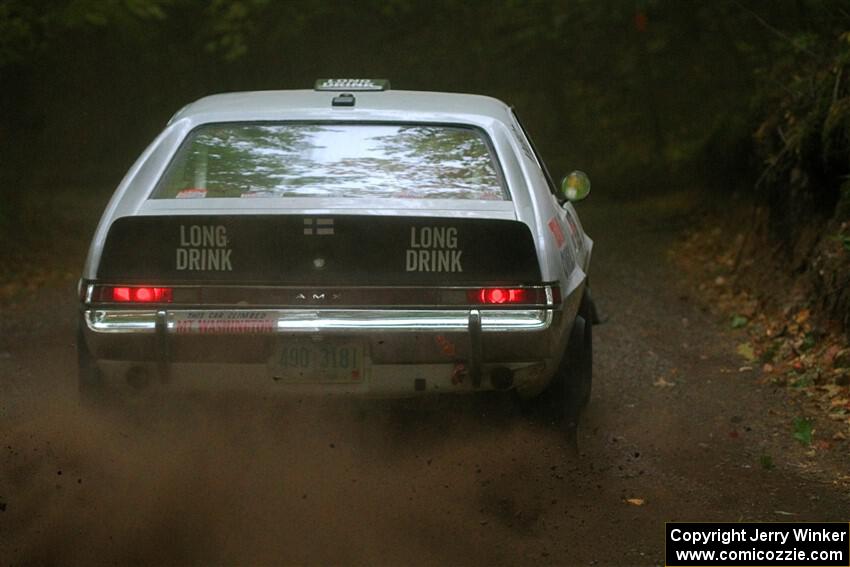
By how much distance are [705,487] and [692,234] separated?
974cm

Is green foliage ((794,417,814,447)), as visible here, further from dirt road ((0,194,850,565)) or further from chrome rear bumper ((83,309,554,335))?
chrome rear bumper ((83,309,554,335))

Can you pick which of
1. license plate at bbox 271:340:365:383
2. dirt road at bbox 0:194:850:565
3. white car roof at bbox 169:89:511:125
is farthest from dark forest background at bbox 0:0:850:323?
license plate at bbox 271:340:365:383

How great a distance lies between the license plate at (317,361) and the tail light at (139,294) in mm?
496

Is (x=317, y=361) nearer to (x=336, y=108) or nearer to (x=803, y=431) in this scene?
(x=336, y=108)

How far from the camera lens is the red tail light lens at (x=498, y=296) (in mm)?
5203

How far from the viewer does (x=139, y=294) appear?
17.0 ft

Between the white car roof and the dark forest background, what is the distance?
11.2 feet

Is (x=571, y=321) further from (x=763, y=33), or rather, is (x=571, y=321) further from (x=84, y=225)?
(x=84, y=225)

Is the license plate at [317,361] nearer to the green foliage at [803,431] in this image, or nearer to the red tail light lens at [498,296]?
the red tail light lens at [498,296]

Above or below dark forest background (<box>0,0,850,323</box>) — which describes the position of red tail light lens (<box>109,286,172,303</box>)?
above

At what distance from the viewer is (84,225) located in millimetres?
16656

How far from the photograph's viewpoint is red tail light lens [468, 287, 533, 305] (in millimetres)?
5203

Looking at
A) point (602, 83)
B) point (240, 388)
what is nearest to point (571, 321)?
point (240, 388)

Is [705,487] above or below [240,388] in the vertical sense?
below
